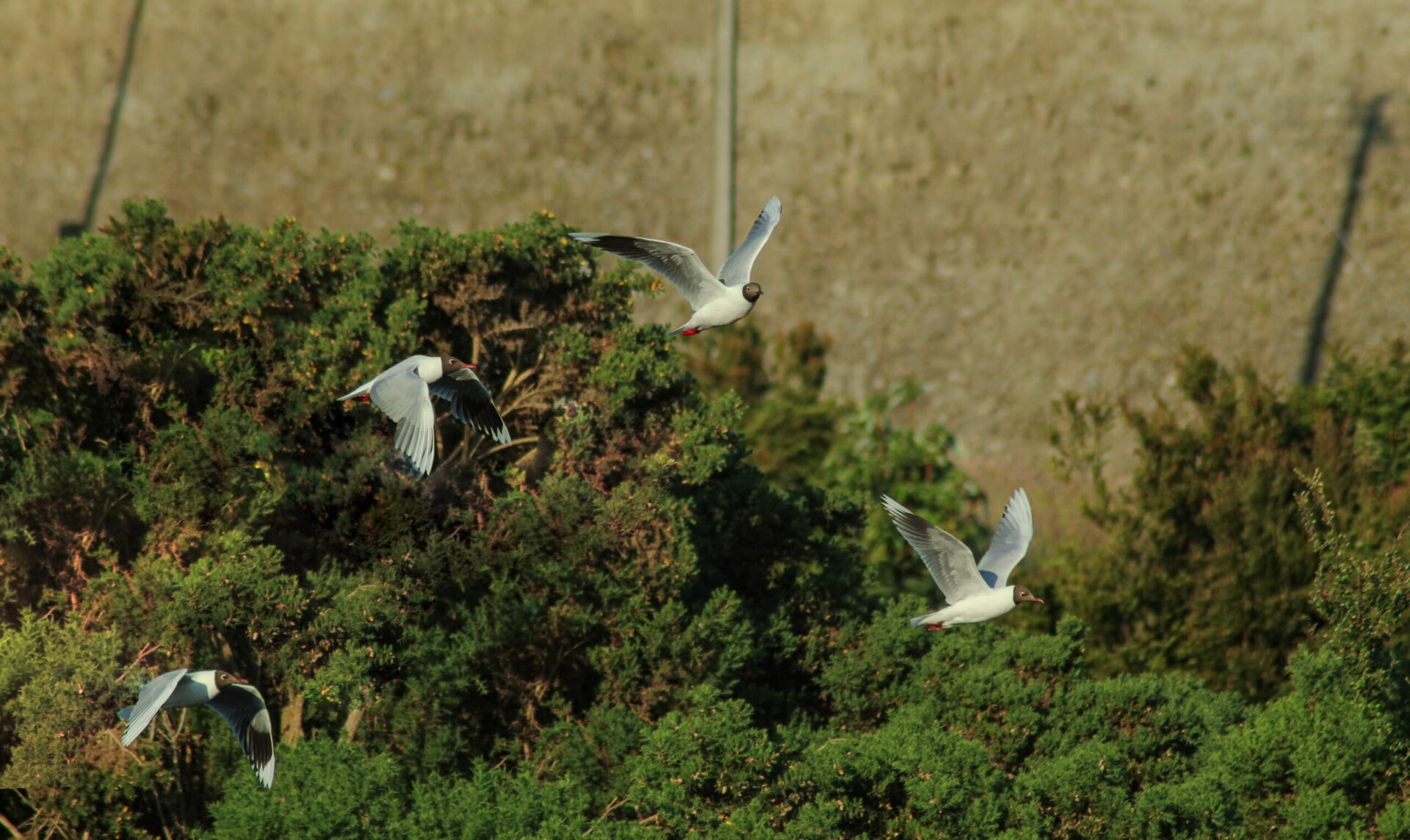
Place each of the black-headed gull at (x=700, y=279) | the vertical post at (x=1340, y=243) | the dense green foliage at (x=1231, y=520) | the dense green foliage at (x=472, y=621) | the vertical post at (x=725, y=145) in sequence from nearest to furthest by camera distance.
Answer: the black-headed gull at (x=700, y=279) → the dense green foliage at (x=472, y=621) → the dense green foliage at (x=1231, y=520) → the vertical post at (x=725, y=145) → the vertical post at (x=1340, y=243)

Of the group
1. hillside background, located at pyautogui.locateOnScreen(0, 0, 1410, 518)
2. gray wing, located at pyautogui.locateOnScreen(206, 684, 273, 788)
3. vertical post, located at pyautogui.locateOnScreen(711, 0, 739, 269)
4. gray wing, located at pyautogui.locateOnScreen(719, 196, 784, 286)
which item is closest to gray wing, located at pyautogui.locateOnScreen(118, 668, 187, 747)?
gray wing, located at pyautogui.locateOnScreen(206, 684, 273, 788)

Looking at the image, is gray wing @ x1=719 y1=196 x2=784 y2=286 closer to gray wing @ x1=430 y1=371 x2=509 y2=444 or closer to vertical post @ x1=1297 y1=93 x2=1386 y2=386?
gray wing @ x1=430 y1=371 x2=509 y2=444

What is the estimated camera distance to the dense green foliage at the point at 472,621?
1008 centimetres

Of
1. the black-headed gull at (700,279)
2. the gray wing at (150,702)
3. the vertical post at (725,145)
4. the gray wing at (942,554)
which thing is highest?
the vertical post at (725,145)

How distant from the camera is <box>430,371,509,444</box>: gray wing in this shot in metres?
9.96

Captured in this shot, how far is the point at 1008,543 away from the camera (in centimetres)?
1083

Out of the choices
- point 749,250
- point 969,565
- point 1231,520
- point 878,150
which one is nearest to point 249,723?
point 749,250

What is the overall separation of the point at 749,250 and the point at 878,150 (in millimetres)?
14238

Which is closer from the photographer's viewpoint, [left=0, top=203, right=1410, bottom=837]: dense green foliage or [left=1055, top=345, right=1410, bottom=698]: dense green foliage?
[left=0, top=203, right=1410, bottom=837]: dense green foliage

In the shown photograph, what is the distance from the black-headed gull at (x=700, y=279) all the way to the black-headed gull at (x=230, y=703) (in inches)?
131

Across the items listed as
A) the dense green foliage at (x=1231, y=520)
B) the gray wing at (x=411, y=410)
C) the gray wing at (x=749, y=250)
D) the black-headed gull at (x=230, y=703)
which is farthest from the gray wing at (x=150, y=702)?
the dense green foliage at (x=1231, y=520)

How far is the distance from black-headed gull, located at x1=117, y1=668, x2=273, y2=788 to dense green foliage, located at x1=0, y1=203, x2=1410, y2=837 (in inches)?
25.3

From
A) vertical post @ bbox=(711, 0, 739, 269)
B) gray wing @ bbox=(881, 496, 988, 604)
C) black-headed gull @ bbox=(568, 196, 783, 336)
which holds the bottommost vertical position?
gray wing @ bbox=(881, 496, 988, 604)

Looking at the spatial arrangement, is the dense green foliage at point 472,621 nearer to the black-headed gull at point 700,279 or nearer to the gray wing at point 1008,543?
the gray wing at point 1008,543
